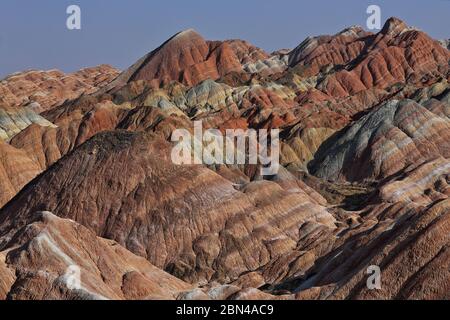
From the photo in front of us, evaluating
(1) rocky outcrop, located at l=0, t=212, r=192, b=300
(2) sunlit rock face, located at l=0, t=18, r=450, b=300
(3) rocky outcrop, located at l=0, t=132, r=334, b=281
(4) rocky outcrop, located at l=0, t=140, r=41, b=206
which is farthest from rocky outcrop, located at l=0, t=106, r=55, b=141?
(1) rocky outcrop, located at l=0, t=212, r=192, b=300

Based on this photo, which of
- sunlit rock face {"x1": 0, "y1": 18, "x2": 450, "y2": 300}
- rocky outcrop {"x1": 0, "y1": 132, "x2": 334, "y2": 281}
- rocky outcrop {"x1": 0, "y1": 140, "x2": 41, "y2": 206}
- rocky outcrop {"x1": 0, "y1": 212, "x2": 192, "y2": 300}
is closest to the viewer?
rocky outcrop {"x1": 0, "y1": 212, "x2": 192, "y2": 300}

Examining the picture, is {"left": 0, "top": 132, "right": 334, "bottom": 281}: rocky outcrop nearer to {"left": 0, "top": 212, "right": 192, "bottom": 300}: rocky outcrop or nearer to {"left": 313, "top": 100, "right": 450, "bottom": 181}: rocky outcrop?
{"left": 0, "top": 212, "right": 192, "bottom": 300}: rocky outcrop

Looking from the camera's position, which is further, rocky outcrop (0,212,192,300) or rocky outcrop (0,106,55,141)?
rocky outcrop (0,106,55,141)

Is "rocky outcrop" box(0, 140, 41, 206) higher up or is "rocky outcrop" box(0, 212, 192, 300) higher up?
"rocky outcrop" box(0, 212, 192, 300)

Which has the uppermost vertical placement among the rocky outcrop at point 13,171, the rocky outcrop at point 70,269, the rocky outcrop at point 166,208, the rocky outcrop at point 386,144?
the rocky outcrop at point 70,269

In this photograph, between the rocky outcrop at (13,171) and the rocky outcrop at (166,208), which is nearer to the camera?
the rocky outcrop at (166,208)

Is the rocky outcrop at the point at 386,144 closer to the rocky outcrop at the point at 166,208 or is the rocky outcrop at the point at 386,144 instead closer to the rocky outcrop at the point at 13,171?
the rocky outcrop at the point at 166,208

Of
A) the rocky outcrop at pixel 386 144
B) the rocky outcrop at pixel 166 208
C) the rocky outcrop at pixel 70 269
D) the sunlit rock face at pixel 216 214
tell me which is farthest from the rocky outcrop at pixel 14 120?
the rocky outcrop at pixel 70 269

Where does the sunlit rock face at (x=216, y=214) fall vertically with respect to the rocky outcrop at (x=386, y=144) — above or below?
above

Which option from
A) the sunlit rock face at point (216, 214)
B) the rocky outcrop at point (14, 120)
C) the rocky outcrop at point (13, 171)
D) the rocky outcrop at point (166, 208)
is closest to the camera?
the sunlit rock face at point (216, 214)

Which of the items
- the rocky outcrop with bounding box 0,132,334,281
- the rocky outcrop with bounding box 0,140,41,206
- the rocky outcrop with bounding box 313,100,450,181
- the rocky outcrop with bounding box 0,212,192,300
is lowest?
the rocky outcrop with bounding box 313,100,450,181

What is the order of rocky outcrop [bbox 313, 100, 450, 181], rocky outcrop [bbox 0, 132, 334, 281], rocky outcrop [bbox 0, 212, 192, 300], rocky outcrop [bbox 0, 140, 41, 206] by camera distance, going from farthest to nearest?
rocky outcrop [bbox 313, 100, 450, 181]
rocky outcrop [bbox 0, 140, 41, 206]
rocky outcrop [bbox 0, 132, 334, 281]
rocky outcrop [bbox 0, 212, 192, 300]
